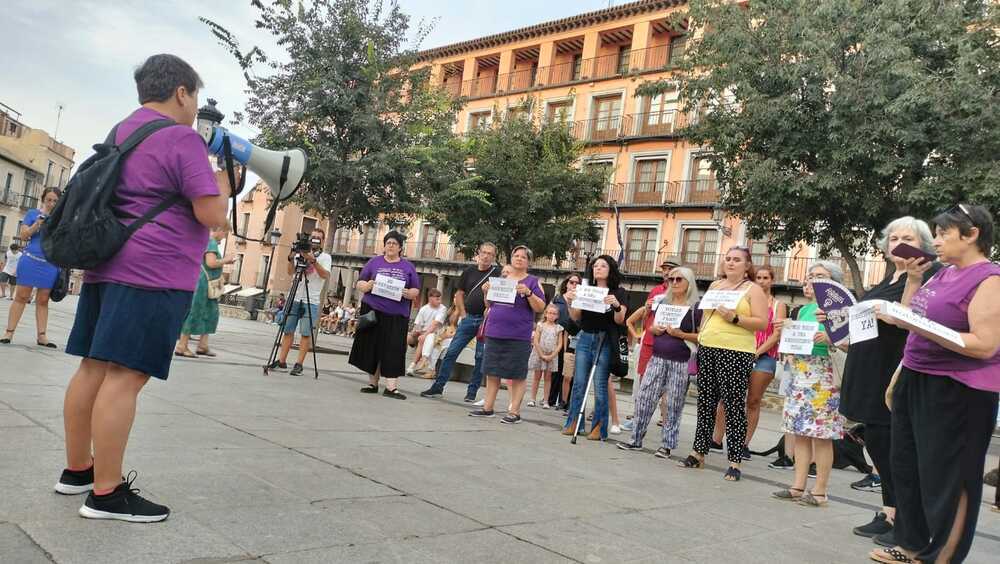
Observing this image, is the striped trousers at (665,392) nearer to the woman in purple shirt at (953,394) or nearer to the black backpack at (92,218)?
the woman in purple shirt at (953,394)

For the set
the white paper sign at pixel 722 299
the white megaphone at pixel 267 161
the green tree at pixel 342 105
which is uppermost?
the green tree at pixel 342 105

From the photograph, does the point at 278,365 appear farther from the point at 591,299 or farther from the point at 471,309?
the point at 591,299

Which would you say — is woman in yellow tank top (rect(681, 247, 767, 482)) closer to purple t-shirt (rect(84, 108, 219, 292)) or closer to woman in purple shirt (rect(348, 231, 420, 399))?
woman in purple shirt (rect(348, 231, 420, 399))

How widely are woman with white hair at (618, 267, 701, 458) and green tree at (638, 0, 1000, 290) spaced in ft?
40.3

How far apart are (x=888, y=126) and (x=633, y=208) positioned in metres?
19.1

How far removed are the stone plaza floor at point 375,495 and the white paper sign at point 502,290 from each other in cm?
134

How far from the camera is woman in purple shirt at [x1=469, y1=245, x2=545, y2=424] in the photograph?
741cm

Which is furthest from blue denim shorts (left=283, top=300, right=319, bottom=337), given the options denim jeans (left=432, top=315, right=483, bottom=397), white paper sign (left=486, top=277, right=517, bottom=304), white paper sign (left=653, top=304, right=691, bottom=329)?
white paper sign (left=653, top=304, right=691, bottom=329)

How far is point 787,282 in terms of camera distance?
30.0 metres

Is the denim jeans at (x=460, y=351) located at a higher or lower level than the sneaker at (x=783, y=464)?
higher

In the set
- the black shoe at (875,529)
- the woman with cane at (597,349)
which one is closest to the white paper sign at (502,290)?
the woman with cane at (597,349)

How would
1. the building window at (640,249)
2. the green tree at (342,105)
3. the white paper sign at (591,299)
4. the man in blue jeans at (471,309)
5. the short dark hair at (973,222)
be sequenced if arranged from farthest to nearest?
the building window at (640,249), the green tree at (342,105), the man in blue jeans at (471,309), the white paper sign at (591,299), the short dark hair at (973,222)

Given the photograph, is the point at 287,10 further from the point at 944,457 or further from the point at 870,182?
the point at 944,457

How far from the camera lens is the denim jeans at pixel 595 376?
6.99 meters
